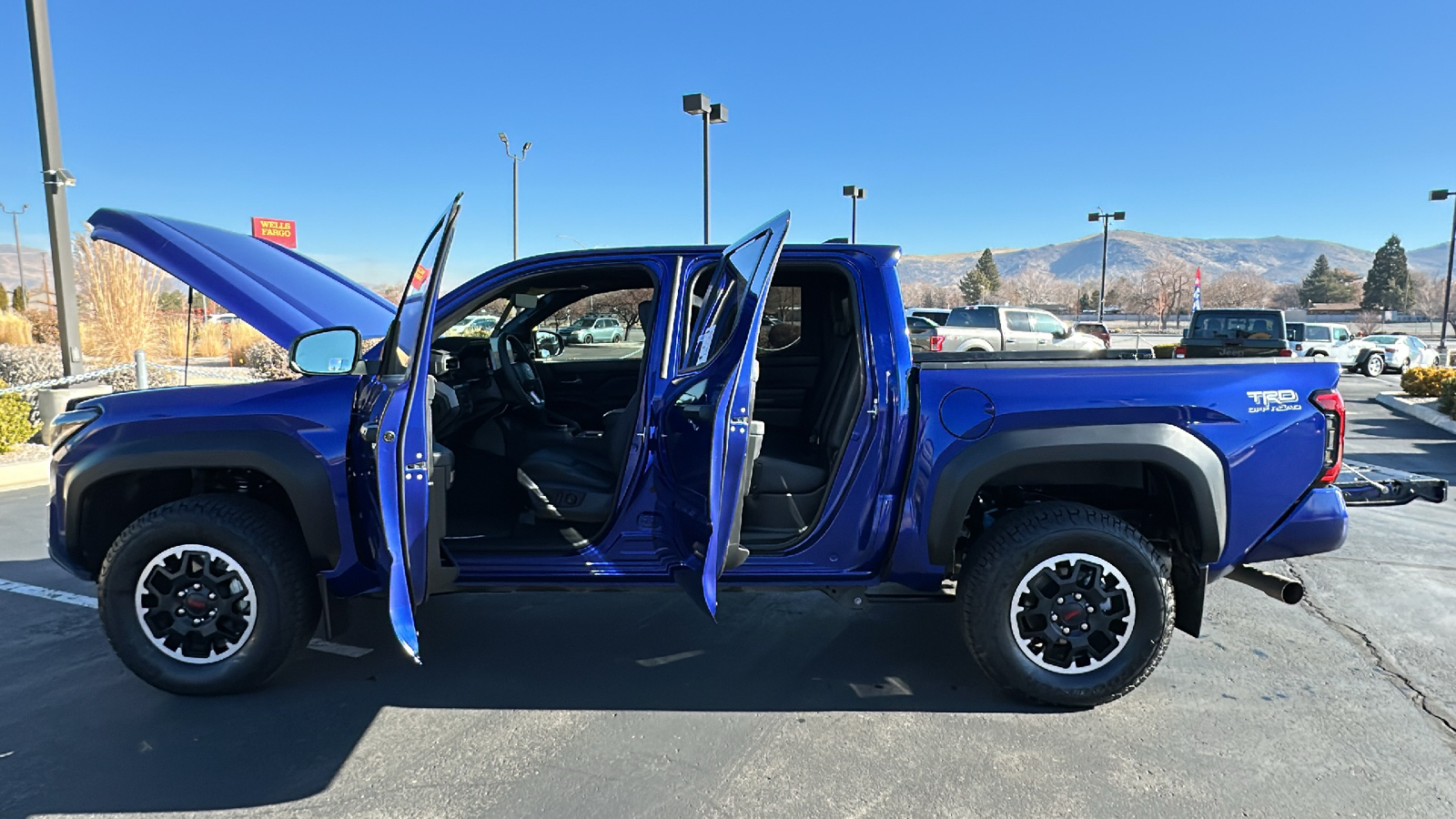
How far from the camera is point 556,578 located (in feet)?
10.9

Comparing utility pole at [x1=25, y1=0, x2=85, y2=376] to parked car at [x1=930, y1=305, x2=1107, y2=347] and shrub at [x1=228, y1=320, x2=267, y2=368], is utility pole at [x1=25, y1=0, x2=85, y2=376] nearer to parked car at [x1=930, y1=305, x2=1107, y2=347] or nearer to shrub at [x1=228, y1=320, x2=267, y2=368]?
shrub at [x1=228, y1=320, x2=267, y2=368]

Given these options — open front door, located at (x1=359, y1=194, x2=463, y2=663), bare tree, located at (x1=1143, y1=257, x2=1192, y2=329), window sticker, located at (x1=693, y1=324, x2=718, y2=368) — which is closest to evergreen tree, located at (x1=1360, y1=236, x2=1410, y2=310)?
bare tree, located at (x1=1143, y1=257, x2=1192, y2=329)

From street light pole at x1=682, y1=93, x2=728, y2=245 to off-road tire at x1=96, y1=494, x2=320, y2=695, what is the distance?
53.0ft

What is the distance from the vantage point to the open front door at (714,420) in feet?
8.88

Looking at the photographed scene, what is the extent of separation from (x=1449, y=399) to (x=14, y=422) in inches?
672

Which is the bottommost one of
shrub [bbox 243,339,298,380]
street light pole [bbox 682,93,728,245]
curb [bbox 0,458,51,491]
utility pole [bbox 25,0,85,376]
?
curb [bbox 0,458,51,491]

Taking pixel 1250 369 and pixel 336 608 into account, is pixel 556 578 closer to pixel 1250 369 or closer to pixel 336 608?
pixel 336 608

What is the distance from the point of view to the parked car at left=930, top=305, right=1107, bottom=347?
20000 millimetres

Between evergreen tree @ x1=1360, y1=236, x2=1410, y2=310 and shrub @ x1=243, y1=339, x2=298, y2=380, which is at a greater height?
evergreen tree @ x1=1360, y1=236, x2=1410, y2=310

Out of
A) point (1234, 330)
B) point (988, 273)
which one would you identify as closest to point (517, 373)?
point (1234, 330)

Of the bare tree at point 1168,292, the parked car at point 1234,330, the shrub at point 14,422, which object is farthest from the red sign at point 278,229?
the bare tree at point 1168,292

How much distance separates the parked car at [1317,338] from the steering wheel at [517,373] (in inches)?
873

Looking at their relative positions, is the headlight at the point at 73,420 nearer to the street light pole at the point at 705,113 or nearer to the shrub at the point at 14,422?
the shrub at the point at 14,422

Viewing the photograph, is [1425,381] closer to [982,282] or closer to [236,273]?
[236,273]
